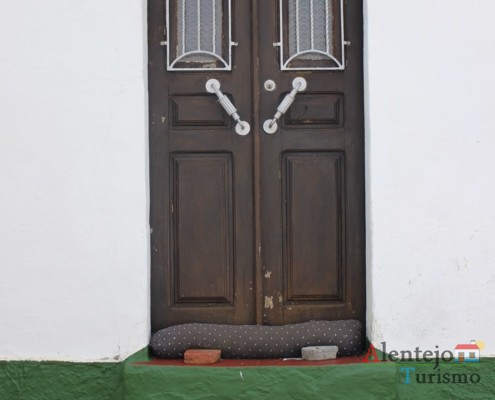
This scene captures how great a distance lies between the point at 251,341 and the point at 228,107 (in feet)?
3.97

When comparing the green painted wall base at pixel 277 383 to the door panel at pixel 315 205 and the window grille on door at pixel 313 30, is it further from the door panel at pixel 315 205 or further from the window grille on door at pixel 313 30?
the window grille on door at pixel 313 30

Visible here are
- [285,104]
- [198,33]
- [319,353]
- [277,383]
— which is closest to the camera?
[277,383]

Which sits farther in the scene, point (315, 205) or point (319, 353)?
point (315, 205)

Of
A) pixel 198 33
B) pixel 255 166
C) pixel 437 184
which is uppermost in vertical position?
pixel 198 33

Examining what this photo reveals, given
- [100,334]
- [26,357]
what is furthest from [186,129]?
[26,357]

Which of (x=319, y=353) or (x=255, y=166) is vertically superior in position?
(x=255, y=166)

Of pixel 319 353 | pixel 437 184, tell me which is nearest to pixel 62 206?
pixel 319 353

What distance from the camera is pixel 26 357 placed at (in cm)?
400

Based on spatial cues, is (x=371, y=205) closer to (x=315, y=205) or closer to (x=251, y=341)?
(x=315, y=205)

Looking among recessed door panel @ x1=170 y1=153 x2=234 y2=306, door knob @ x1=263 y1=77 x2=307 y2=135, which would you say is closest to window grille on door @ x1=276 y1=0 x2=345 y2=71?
door knob @ x1=263 y1=77 x2=307 y2=135

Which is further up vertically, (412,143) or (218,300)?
(412,143)

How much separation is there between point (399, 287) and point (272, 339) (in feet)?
2.28

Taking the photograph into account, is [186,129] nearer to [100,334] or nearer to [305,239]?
[305,239]

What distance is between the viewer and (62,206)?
400 centimetres
